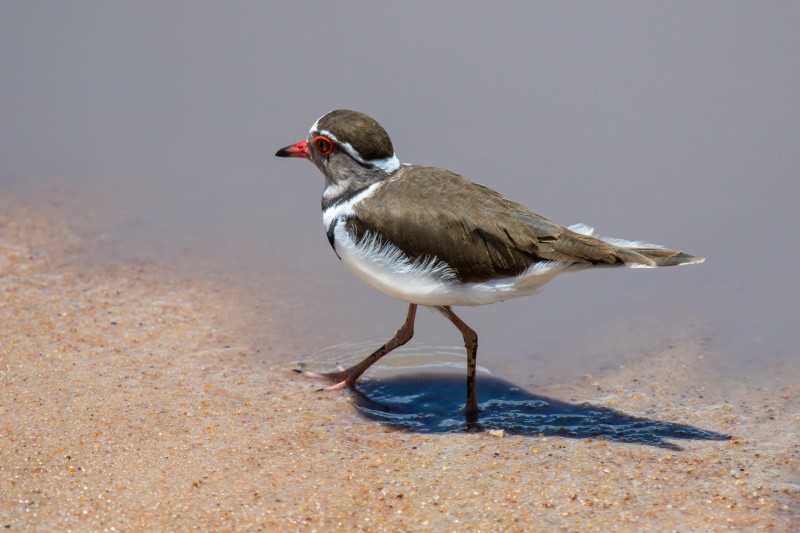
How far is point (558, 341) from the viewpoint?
775 cm

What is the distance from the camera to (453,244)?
6008 mm

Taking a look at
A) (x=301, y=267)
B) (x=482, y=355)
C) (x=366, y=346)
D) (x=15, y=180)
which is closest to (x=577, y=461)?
(x=482, y=355)

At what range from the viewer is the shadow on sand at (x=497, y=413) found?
241 inches

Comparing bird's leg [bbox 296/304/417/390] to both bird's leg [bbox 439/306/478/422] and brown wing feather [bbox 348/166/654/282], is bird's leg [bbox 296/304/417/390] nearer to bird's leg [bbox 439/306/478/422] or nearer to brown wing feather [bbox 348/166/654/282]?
bird's leg [bbox 439/306/478/422]

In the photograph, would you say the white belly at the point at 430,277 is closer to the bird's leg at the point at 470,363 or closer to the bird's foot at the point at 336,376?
the bird's leg at the point at 470,363

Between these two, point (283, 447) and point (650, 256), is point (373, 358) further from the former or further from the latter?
point (650, 256)

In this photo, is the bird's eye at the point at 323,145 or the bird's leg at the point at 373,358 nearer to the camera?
the bird's eye at the point at 323,145

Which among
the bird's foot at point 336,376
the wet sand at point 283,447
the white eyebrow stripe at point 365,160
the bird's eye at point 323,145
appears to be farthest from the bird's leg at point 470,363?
the bird's eye at point 323,145

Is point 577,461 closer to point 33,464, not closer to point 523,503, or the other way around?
point 523,503

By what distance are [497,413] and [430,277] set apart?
119cm

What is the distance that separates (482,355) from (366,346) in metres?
0.98

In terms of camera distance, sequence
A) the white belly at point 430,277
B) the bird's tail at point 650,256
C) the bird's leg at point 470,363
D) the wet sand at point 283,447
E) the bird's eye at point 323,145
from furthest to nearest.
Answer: the bird's eye at point 323,145, the bird's leg at point 470,363, the white belly at point 430,277, the bird's tail at point 650,256, the wet sand at point 283,447

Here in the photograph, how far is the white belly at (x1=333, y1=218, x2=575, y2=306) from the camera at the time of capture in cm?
604

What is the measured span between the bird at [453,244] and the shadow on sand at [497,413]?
25 cm
